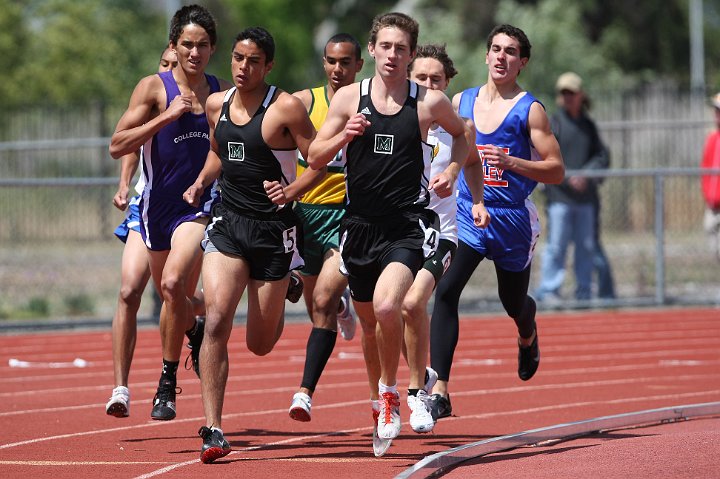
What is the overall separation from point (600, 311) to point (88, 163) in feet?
41.5

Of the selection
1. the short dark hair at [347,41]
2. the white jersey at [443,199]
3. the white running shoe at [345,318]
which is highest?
the short dark hair at [347,41]

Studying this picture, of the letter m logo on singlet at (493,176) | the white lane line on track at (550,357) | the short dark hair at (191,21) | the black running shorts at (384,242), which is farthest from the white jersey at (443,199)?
the white lane line on track at (550,357)

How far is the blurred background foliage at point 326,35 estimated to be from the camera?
38.7 m

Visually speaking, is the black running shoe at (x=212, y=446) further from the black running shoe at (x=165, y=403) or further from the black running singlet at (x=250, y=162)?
the black running singlet at (x=250, y=162)

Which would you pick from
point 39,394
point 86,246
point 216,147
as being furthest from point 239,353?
point 86,246

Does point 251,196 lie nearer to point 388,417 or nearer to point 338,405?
point 388,417

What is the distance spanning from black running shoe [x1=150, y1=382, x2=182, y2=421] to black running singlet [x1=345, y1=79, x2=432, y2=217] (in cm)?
175

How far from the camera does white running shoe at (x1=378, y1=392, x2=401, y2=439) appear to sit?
776 centimetres

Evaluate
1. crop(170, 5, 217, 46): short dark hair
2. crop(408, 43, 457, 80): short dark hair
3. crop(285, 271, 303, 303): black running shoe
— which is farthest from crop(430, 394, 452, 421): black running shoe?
crop(170, 5, 217, 46): short dark hair

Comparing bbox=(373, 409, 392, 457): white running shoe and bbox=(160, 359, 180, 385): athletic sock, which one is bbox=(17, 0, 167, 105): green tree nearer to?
bbox=(160, 359, 180, 385): athletic sock

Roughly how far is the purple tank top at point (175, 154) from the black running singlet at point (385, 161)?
1.37 metres

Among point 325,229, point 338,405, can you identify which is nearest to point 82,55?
point 338,405

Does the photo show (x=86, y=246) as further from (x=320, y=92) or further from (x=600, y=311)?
(x=320, y=92)

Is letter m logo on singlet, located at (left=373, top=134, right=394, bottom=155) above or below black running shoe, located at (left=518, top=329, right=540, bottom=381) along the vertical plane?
above
